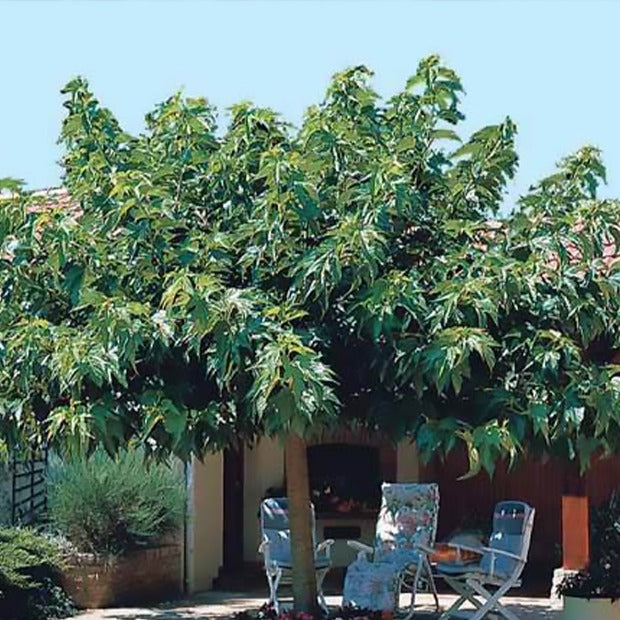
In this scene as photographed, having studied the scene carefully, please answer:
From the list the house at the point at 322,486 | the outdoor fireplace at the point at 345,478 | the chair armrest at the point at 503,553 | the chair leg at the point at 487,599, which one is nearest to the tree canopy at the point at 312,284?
the chair armrest at the point at 503,553

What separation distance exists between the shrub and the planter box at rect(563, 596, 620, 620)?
0.04m

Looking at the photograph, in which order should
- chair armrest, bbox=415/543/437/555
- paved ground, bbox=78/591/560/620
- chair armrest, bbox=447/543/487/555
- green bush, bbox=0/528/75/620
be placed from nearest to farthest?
1. chair armrest, bbox=447/543/487/555
2. chair armrest, bbox=415/543/437/555
3. green bush, bbox=0/528/75/620
4. paved ground, bbox=78/591/560/620

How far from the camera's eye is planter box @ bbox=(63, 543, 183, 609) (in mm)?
11617

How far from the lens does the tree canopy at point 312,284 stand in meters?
6.74

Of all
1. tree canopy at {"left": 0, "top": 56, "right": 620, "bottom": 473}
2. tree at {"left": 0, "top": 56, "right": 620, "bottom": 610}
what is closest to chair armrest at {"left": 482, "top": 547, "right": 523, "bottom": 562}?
tree at {"left": 0, "top": 56, "right": 620, "bottom": 610}

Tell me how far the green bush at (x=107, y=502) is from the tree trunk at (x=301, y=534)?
325cm

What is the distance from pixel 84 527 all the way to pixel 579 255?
20.4ft

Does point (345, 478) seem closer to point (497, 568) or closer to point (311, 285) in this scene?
point (497, 568)

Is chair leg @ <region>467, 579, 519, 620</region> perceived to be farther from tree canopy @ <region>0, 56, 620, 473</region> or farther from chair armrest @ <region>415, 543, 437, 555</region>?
tree canopy @ <region>0, 56, 620, 473</region>

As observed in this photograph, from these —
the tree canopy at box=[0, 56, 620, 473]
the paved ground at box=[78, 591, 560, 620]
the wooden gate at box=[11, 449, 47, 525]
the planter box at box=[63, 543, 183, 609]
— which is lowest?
the paved ground at box=[78, 591, 560, 620]

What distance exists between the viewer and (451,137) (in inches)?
304

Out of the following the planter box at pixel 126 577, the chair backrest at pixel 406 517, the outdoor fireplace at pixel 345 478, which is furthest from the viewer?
the outdoor fireplace at pixel 345 478

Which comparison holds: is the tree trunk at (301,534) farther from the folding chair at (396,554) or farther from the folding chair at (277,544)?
the folding chair at (277,544)

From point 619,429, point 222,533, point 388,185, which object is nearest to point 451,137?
point 388,185
